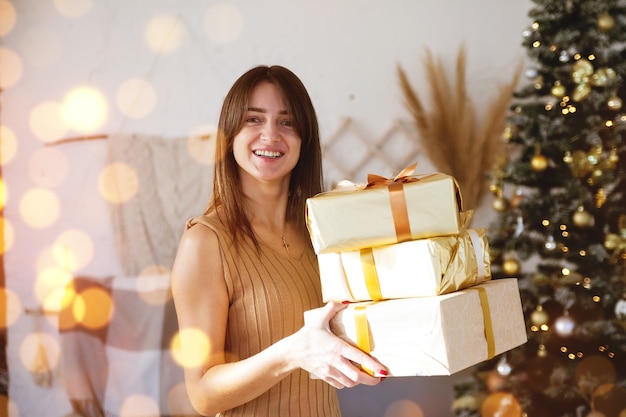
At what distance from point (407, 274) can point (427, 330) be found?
10 centimetres

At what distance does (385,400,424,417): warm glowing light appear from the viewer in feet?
10.6

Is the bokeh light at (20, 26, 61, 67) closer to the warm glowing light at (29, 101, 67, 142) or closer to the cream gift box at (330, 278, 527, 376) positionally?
the warm glowing light at (29, 101, 67, 142)

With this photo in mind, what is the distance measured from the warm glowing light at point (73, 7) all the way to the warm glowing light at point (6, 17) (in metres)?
0.25

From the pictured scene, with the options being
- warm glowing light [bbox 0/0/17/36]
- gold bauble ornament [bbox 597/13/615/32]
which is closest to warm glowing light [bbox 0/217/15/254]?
warm glowing light [bbox 0/0/17/36]

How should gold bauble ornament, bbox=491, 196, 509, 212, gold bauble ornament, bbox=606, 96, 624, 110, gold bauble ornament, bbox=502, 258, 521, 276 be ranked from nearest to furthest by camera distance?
gold bauble ornament, bbox=606, 96, 624, 110 → gold bauble ornament, bbox=502, 258, 521, 276 → gold bauble ornament, bbox=491, 196, 509, 212

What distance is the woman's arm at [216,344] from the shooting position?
104cm

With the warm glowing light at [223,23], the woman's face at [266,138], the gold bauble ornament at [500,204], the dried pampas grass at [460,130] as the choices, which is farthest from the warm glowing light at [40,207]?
the woman's face at [266,138]

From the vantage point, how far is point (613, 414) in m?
2.30

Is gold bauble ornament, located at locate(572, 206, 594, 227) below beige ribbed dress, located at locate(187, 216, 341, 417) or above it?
above

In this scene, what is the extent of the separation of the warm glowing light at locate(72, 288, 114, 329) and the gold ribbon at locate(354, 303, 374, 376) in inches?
93.6

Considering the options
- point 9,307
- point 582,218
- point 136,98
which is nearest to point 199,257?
point 582,218

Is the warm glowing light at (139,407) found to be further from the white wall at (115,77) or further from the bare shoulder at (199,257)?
the bare shoulder at (199,257)

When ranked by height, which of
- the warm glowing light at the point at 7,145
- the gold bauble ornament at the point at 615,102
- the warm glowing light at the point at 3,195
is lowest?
the gold bauble ornament at the point at 615,102

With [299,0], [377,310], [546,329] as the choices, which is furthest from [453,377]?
[377,310]
